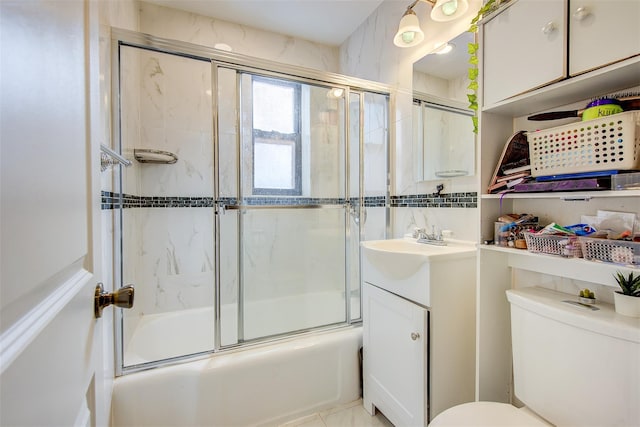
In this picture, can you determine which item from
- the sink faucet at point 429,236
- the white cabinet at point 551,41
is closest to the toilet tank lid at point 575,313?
the sink faucet at point 429,236

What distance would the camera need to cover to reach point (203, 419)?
1.41m

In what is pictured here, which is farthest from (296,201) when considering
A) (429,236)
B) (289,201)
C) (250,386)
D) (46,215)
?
(46,215)

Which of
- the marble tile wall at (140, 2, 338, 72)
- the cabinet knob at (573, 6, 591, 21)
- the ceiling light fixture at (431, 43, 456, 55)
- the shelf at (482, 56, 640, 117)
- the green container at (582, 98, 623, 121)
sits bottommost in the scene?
the green container at (582, 98, 623, 121)

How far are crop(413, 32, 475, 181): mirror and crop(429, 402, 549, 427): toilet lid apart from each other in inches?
41.2

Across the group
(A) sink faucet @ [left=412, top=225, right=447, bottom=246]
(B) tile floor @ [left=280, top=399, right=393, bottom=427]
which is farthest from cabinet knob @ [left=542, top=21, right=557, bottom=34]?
(B) tile floor @ [left=280, top=399, right=393, bottom=427]

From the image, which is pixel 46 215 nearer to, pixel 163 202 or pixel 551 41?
pixel 551 41

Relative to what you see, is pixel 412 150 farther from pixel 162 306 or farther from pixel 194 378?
pixel 162 306

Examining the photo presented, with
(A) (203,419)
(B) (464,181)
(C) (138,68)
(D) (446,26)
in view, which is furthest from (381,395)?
(C) (138,68)

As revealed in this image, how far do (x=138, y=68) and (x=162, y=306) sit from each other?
65.9 inches

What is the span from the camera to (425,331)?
3.99 feet

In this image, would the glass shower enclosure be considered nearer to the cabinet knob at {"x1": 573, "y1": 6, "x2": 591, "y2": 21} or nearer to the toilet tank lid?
the toilet tank lid

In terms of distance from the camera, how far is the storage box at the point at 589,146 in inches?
30.5

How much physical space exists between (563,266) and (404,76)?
147cm

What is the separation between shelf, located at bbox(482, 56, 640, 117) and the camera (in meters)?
0.80
